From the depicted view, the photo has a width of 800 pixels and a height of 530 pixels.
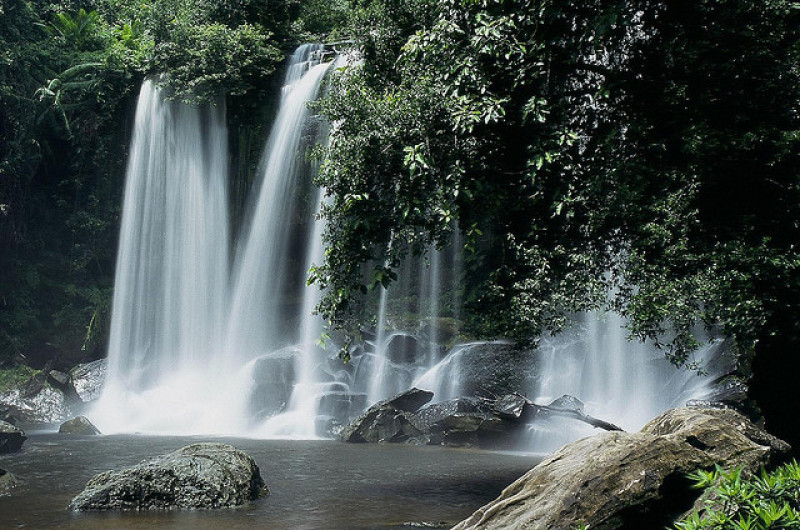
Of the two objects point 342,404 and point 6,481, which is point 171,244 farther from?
point 6,481

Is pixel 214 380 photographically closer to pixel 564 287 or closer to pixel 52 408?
pixel 52 408

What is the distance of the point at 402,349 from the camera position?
82.3 ft

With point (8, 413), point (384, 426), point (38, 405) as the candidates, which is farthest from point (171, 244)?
point (384, 426)

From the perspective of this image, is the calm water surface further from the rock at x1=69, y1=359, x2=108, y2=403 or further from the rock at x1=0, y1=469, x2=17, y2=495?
the rock at x1=69, y1=359, x2=108, y2=403

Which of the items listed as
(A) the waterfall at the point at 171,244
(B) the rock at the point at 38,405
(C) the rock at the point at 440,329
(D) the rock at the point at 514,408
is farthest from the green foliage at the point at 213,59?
(D) the rock at the point at 514,408

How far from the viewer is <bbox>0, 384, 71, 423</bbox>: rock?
80.7 ft

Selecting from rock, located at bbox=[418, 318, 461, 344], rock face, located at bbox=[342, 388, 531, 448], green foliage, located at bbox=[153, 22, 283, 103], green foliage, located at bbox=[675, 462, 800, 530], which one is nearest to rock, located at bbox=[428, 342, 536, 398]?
rock face, located at bbox=[342, 388, 531, 448]

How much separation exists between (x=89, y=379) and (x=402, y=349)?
36.0 feet

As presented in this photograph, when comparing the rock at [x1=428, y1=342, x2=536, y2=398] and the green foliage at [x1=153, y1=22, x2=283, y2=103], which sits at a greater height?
the green foliage at [x1=153, y1=22, x2=283, y2=103]

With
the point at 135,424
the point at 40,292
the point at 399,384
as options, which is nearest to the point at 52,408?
the point at 135,424

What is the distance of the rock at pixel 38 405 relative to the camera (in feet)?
80.7

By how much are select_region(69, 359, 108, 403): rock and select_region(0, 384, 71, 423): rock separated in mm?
632

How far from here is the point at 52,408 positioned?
83.1ft

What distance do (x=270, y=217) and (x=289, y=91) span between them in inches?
176
